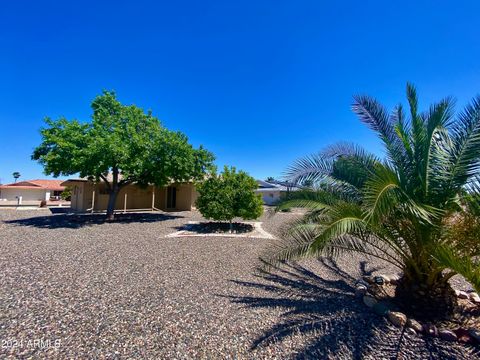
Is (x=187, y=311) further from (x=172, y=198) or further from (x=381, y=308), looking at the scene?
(x=172, y=198)

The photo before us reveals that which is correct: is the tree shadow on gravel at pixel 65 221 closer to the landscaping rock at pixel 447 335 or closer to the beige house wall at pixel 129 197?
the beige house wall at pixel 129 197

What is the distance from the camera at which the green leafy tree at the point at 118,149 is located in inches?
493

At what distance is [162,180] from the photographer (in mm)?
15242

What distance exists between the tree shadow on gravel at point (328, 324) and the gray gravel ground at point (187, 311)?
17mm

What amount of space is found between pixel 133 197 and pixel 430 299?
2236 cm

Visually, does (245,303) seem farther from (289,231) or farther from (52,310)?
(52,310)

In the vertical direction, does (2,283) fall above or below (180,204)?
below

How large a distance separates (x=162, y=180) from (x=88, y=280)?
398 inches

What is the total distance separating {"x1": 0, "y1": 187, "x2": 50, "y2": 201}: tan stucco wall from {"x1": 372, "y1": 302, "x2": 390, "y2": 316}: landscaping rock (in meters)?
50.7

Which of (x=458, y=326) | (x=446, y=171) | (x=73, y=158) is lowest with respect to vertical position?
(x=458, y=326)

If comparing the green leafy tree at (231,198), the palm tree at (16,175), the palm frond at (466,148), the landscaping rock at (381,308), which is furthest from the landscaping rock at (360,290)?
the palm tree at (16,175)

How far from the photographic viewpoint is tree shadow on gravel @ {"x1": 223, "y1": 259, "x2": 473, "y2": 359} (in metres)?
3.36

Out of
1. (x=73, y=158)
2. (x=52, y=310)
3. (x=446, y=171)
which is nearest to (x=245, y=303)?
(x=52, y=310)

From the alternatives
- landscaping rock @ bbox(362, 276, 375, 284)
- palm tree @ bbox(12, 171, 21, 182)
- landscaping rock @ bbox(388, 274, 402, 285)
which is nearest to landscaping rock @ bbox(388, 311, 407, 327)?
landscaping rock @ bbox(362, 276, 375, 284)
